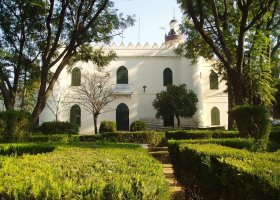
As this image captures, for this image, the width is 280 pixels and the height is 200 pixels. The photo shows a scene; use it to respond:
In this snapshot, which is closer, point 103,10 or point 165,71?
point 103,10

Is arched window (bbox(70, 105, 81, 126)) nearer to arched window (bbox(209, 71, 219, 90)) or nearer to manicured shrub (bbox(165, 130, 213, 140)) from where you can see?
arched window (bbox(209, 71, 219, 90))

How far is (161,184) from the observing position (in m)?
3.46

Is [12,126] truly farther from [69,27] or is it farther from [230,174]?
[230,174]

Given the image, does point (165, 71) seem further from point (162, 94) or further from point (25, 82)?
point (25, 82)

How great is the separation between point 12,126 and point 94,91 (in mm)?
19492

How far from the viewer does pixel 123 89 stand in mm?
35312

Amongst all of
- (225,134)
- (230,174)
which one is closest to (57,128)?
(225,134)

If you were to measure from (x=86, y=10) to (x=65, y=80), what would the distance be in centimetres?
1970

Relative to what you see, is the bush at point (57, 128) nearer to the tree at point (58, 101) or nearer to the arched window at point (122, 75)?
the tree at point (58, 101)

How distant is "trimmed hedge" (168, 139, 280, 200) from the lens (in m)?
3.41

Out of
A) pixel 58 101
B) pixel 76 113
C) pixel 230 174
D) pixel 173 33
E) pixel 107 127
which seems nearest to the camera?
pixel 230 174

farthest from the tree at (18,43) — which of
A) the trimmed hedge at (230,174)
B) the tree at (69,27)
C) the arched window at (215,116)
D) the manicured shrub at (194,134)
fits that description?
the arched window at (215,116)

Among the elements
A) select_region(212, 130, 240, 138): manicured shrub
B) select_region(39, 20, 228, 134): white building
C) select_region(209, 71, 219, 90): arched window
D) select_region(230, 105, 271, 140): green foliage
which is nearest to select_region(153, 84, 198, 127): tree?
select_region(39, 20, 228, 134): white building

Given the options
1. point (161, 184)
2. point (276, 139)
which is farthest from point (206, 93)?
point (161, 184)
